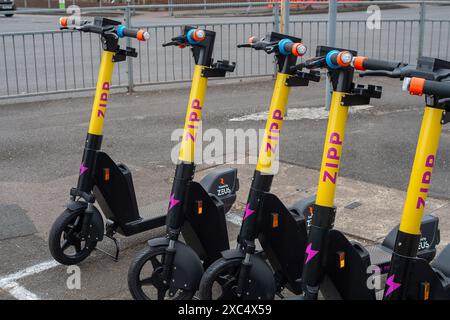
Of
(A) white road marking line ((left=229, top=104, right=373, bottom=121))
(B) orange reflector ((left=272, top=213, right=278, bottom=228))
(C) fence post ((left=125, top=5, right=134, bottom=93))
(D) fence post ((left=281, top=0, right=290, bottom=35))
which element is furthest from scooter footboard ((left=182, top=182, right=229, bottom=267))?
(C) fence post ((left=125, top=5, right=134, bottom=93))

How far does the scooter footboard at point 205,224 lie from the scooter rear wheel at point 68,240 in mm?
912

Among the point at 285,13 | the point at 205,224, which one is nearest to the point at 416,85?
the point at 205,224

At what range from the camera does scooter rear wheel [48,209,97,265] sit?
15.6 feet

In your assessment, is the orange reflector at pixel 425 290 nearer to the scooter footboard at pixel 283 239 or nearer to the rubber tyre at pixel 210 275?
the scooter footboard at pixel 283 239

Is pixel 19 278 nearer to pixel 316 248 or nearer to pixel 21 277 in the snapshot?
pixel 21 277

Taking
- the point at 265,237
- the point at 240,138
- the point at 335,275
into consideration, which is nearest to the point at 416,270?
the point at 335,275

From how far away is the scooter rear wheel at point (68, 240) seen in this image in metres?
4.75

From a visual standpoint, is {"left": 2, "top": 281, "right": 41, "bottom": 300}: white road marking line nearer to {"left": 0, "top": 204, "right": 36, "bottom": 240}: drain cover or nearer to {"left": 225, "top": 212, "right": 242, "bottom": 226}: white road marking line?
{"left": 0, "top": 204, "right": 36, "bottom": 240}: drain cover

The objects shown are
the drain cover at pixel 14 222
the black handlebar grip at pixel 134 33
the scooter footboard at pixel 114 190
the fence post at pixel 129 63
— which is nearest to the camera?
the black handlebar grip at pixel 134 33

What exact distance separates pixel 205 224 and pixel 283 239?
56 centimetres

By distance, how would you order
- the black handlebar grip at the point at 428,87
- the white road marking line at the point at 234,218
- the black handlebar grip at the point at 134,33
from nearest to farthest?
the black handlebar grip at the point at 428,87 < the black handlebar grip at the point at 134,33 < the white road marking line at the point at 234,218

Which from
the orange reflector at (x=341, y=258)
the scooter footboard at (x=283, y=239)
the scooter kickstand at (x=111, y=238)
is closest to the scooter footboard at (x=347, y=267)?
the orange reflector at (x=341, y=258)

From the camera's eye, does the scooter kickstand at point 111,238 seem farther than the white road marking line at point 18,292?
Yes

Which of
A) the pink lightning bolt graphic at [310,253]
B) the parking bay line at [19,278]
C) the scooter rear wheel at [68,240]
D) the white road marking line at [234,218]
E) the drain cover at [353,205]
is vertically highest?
the pink lightning bolt graphic at [310,253]
